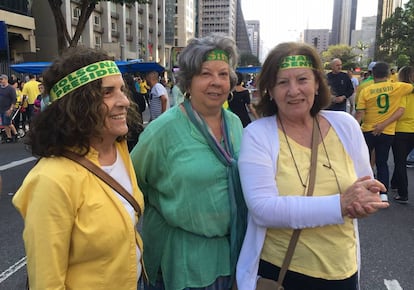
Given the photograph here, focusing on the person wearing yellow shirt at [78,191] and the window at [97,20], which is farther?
the window at [97,20]

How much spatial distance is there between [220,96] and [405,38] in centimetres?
6275

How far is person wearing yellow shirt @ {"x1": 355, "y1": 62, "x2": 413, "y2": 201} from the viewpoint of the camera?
18.6 feet

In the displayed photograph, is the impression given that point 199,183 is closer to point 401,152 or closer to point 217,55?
point 217,55

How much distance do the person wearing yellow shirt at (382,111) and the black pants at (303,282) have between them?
4.46 meters

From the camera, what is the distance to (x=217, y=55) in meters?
2.09

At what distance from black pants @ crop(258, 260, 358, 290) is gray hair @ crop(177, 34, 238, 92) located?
3.39 feet

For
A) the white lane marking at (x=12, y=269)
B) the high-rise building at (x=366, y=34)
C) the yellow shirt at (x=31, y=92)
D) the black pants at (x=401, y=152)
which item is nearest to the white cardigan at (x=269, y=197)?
the white lane marking at (x=12, y=269)

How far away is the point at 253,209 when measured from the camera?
5.42ft

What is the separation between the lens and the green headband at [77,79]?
1.57 m

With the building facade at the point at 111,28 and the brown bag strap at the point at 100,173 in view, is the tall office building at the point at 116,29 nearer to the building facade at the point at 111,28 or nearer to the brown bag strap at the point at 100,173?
the building facade at the point at 111,28

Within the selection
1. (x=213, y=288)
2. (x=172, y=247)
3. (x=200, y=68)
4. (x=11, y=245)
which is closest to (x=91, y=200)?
(x=172, y=247)

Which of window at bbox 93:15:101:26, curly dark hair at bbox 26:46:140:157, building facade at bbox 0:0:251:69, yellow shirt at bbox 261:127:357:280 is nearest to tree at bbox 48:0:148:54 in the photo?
building facade at bbox 0:0:251:69

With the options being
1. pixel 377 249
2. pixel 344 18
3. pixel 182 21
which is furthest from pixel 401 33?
pixel 344 18

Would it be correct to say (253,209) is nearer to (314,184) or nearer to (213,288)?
(314,184)
